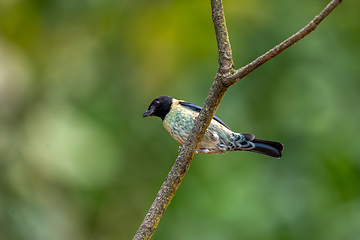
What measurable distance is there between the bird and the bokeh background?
2142 millimetres

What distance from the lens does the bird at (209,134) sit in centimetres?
409

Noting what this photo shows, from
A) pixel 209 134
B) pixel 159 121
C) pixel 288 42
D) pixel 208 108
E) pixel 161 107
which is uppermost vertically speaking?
pixel 288 42

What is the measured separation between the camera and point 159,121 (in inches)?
290

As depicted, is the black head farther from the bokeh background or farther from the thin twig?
the bokeh background

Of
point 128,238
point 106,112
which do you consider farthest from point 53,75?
point 128,238

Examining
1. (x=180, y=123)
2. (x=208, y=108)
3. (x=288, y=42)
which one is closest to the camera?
(x=288, y=42)

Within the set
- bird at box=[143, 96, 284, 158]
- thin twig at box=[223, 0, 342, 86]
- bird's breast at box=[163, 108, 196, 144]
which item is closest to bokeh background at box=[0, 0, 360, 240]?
bird at box=[143, 96, 284, 158]

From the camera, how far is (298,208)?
652 centimetres

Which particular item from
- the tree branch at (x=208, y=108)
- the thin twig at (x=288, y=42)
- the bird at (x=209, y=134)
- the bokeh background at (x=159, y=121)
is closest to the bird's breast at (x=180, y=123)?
the bird at (x=209, y=134)

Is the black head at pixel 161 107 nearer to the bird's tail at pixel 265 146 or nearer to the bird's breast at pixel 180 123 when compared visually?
the bird's breast at pixel 180 123

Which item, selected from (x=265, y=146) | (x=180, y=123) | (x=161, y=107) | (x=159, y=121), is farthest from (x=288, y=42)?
(x=159, y=121)

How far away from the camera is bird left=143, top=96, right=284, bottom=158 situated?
13.4 feet

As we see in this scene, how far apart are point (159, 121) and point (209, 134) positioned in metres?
3.28

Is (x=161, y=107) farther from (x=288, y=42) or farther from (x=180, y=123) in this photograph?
(x=288, y=42)
